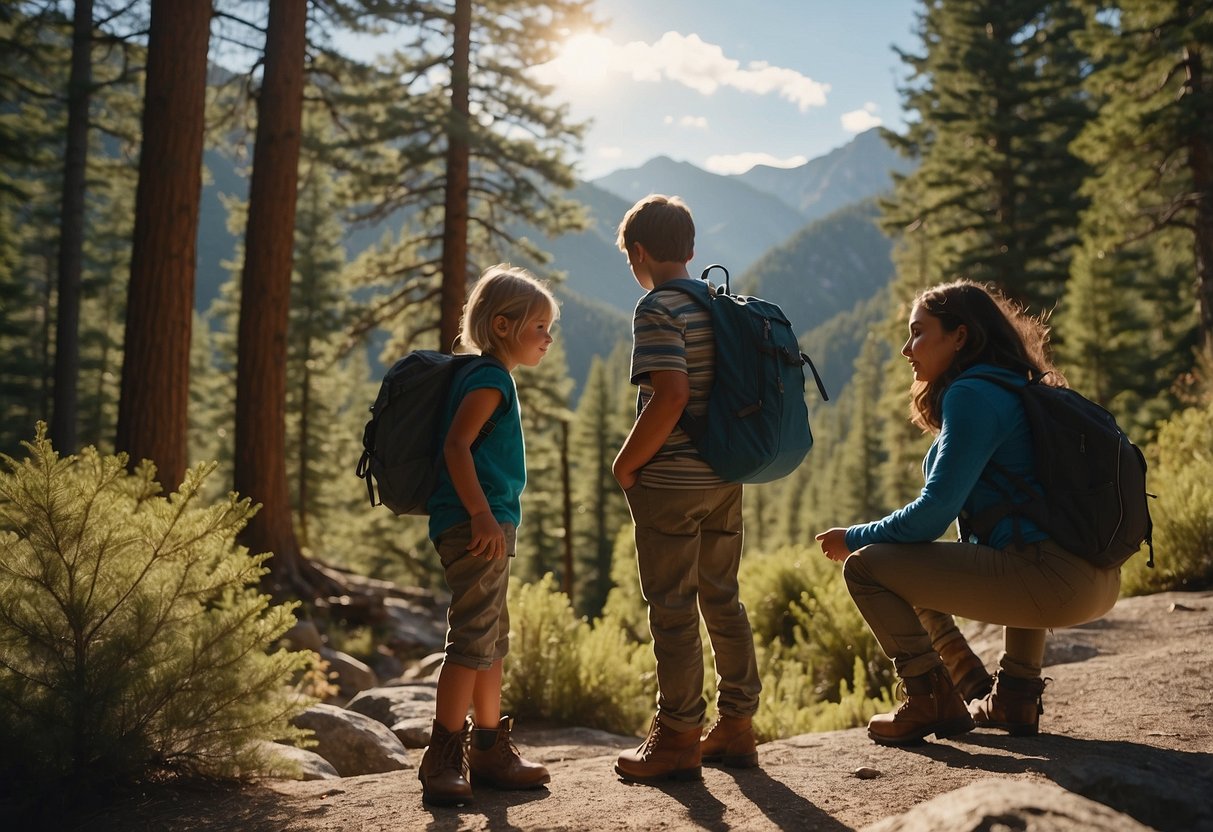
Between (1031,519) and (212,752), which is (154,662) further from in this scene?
(1031,519)

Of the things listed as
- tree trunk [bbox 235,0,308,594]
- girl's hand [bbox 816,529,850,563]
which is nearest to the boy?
girl's hand [bbox 816,529,850,563]

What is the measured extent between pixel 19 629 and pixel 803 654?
5181mm

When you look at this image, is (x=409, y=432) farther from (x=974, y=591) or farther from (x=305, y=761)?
(x=974, y=591)

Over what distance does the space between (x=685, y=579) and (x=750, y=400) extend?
0.68 meters

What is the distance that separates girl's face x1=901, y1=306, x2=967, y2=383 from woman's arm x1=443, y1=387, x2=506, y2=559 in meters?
1.61

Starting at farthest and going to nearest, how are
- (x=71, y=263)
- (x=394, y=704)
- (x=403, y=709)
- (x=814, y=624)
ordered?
1. (x=71, y=263)
2. (x=814, y=624)
3. (x=394, y=704)
4. (x=403, y=709)

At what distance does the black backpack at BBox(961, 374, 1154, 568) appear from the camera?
9.50 feet

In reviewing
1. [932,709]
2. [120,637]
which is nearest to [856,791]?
[932,709]

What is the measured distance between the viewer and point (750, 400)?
9.90 feet

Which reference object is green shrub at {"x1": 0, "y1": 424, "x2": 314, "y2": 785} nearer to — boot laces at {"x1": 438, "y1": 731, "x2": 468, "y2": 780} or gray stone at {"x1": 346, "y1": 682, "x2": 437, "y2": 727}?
boot laces at {"x1": 438, "y1": 731, "x2": 468, "y2": 780}

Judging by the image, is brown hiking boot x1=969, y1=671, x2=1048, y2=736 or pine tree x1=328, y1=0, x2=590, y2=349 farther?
pine tree x1=328, y1=0, x2=590, y2=349

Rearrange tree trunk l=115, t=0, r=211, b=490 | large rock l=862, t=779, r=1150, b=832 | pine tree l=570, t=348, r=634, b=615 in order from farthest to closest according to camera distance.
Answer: pine tree l=570, t=348, r=634, b=615, tree trunk l=115, t=0, r=211, b=490, large rock l=862, t=779, r=1150, b=832

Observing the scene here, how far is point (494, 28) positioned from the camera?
45.1 feet

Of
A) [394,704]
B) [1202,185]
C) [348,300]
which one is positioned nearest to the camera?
[394,704]
